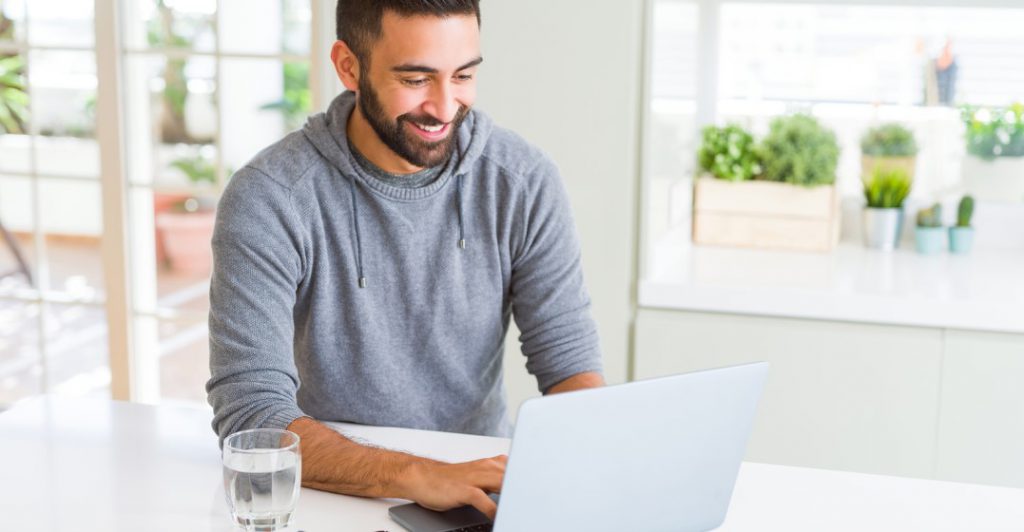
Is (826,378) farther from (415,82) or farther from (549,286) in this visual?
(415,82)

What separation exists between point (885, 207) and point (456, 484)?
6.50 feet

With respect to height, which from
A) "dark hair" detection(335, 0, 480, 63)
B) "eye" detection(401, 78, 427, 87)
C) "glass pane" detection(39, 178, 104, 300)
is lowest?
"glass pane" detection(39, 178, 104, 300)

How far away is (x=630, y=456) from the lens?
1273 mm

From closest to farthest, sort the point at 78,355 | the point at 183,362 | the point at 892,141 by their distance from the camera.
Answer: the point at 892,141
the point at 78,355
the point at 183,362

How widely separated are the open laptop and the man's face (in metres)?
0.67

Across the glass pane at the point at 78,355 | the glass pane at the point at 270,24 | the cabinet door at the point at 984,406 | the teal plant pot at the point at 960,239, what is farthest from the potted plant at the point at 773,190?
the glass pane at the point at 270,24

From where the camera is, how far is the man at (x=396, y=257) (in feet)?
5.73

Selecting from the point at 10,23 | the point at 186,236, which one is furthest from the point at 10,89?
the point at 186,236

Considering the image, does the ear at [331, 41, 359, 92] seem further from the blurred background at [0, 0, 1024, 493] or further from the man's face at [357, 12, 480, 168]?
the blurred background at [0, 0, 1024, 493]

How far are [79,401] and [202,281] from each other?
228 inches

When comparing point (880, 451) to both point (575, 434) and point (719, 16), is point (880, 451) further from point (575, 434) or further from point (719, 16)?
point (575, 434)

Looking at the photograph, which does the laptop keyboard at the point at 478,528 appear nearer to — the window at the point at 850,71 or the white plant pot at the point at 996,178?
the window at the point at 850,71

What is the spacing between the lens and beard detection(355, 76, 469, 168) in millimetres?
1834

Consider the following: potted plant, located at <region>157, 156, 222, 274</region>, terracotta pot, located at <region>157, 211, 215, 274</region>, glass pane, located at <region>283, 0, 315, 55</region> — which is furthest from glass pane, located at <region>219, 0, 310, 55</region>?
terracotta pot, located at <region>157, 211, 215, 274</region>
